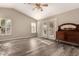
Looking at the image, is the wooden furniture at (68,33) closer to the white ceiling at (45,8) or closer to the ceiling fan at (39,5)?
the white ceiling at (45,8)

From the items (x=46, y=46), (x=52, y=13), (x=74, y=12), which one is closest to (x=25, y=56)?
(x=46, y=46)

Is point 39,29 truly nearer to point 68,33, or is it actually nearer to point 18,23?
point 18,23

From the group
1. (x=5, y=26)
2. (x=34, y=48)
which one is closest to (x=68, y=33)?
(x=34, y=48)

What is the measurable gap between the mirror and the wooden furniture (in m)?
0.80

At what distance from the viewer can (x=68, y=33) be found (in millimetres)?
1912

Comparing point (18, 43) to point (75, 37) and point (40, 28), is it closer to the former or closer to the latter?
point (40, 28)

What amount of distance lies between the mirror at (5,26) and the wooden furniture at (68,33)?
A: 80 centimetres

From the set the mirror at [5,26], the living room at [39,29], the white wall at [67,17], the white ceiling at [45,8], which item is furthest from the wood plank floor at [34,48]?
the white ceiling at [45,8]

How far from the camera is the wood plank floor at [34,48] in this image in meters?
1.88

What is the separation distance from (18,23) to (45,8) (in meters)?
0.51

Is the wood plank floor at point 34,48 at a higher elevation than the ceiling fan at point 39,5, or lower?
lower

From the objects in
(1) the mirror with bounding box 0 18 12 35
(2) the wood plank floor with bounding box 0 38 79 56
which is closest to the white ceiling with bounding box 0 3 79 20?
(1) the mirror with bounding box 0 18 12 35

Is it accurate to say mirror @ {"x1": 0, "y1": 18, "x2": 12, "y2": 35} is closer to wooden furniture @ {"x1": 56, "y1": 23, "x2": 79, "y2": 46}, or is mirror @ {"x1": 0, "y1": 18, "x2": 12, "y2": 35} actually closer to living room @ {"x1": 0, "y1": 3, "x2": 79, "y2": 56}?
living room @ {"x1": 0, "y1": 3, "x2": 79, "y2": 56}

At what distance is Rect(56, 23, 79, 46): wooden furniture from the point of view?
1857 millimetres
